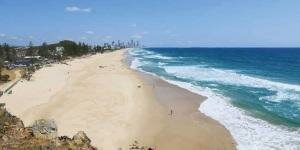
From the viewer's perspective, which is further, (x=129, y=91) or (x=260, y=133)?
(x=129, y=91)

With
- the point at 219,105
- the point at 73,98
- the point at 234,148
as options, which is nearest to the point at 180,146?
the point at 234,148

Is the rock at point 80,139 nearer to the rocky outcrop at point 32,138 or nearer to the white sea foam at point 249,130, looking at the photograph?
the rocky outcrop at point 32,138

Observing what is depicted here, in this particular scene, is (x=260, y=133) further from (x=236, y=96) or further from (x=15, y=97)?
(x=15, y=97)

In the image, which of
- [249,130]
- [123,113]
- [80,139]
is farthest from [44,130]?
[249,130]

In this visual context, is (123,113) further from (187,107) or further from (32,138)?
(32,138)

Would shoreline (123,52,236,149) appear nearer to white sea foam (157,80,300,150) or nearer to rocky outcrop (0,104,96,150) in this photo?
white sea foam (157,80,300,150)
